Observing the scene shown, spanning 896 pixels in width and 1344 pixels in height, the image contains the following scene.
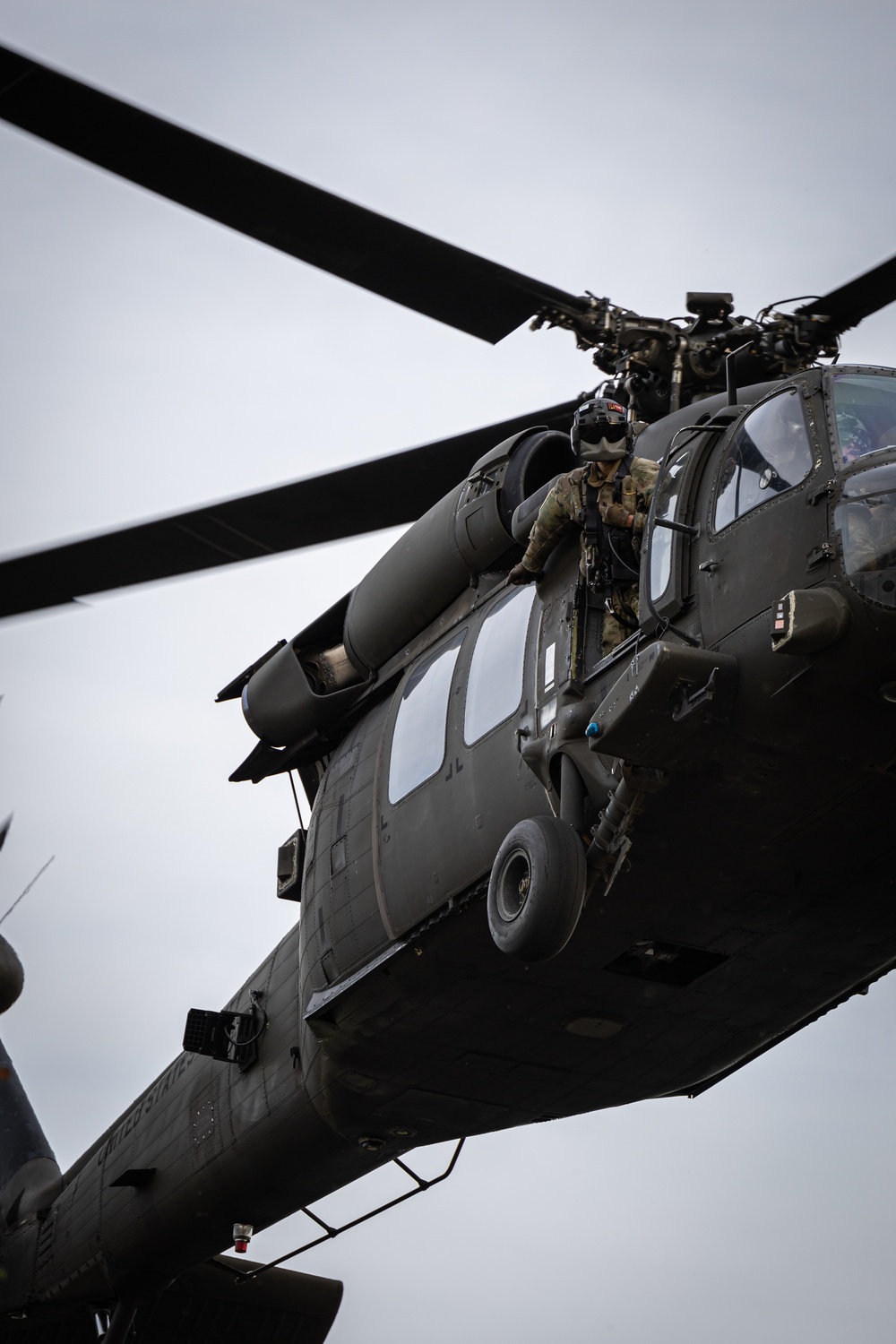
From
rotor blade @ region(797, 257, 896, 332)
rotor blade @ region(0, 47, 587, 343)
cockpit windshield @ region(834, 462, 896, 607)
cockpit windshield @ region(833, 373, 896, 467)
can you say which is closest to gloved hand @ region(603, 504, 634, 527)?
cockpit windshield @ region(833, 373, 896, 467)

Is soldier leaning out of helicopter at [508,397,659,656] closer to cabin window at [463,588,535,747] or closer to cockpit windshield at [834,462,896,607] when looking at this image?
cabin window at [463,588,535,747]

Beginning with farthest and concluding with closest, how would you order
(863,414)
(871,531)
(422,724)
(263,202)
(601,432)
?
(422,724) < (263,202) < (601,432) < (863,414) < (871,531)

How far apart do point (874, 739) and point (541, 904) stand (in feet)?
4.18

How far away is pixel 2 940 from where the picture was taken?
8680mm

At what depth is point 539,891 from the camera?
18.3ft

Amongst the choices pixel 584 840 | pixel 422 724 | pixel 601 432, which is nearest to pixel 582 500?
pixel 601 432

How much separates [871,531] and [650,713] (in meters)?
0.94

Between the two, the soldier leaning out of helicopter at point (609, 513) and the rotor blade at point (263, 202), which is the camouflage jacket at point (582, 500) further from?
the rotor blade at point (263, 202)

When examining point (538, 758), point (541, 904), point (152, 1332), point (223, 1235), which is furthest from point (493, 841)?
point (152, 1332)

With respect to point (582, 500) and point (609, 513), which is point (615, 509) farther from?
point (582, 500)

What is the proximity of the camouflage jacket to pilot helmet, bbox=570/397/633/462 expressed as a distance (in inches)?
4.3

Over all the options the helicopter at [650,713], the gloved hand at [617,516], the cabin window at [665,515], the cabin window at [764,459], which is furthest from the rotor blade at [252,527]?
the cabin window at [764,459]

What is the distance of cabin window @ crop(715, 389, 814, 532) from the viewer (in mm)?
5426

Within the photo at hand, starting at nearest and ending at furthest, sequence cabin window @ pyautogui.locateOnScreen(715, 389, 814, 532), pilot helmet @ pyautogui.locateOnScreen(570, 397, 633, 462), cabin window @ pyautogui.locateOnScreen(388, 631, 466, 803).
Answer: cabin window @ pyautogui.locateOnScreen(715, 389, 814, 532) < pilot helmet @ pyautogui.locateOnScreen(570, 397, 633, 462) < cabin window @ pyautogui.locateOnScreen(388, 631, 466, 803)
